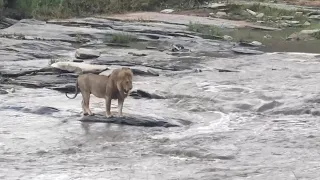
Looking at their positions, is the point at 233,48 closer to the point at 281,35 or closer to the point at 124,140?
the point at 281,35

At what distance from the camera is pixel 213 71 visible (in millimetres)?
15734

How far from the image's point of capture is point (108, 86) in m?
9.54

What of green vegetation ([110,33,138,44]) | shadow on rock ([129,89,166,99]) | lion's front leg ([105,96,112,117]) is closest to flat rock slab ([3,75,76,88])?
shadow on rock ([129,89,166,99])

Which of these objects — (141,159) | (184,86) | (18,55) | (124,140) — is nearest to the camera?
(141,159)

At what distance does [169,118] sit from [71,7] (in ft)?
78.1

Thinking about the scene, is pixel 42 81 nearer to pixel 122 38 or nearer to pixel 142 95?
pixel 142 95

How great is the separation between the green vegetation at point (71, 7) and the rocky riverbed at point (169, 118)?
1198cm

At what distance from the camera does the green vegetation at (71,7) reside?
31672mm

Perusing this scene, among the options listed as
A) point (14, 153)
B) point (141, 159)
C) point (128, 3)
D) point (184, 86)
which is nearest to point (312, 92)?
point (184, 86)

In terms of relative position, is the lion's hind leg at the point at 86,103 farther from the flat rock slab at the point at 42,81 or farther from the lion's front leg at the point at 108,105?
the flat rock slab at the point at 42,81

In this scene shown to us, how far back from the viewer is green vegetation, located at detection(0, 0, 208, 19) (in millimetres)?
Result: 31672

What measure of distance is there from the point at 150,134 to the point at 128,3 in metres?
26.4

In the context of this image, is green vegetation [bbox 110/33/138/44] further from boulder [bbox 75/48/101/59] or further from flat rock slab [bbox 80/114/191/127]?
flat rock slab [bbox 80/114/191/127]

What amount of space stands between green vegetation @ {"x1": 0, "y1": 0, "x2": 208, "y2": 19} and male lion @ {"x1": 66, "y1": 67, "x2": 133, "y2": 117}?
2024 cm
